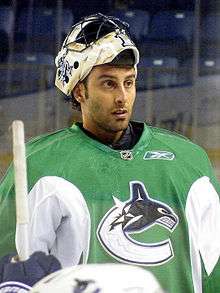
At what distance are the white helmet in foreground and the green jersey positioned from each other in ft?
2.43

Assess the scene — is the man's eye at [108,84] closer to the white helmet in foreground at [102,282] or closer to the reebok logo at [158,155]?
the reebok logo at [158,155]

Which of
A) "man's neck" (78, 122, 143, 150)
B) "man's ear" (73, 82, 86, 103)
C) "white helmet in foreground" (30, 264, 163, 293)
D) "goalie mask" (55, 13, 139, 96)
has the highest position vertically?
"goalie mask" (55, 13, 139, 96)

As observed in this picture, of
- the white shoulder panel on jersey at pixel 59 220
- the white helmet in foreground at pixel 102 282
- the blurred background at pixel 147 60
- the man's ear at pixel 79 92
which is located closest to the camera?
the white helmet in foreground at pixel 102 282

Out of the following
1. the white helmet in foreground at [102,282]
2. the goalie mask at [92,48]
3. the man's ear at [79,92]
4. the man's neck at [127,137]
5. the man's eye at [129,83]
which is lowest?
the man's neck at [127,137]

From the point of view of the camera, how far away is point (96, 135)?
232 centimetres

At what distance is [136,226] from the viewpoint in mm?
2264

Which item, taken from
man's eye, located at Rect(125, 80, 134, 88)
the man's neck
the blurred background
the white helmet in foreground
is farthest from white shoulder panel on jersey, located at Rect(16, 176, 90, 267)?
the blurred background

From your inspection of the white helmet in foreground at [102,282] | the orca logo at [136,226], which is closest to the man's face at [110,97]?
the orca logo at [136,226]

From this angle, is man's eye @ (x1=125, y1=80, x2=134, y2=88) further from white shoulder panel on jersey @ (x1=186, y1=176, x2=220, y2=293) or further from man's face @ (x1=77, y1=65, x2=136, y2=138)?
white shoulder panel on jersey @ (x1=186, y1=176, x2=220, y2=293)

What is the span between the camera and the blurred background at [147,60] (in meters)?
3.93

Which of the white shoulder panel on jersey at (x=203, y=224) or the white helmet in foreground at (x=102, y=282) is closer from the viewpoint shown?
the white helmet in foreground at (x=102, y=282)

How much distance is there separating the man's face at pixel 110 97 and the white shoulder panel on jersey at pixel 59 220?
5.5 inches

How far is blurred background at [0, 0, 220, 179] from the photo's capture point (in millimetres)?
3928

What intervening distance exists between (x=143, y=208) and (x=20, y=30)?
1845 mm
